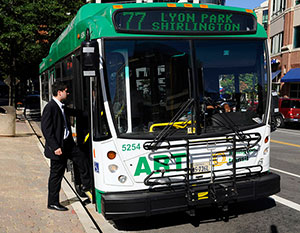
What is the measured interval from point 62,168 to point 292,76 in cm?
2844

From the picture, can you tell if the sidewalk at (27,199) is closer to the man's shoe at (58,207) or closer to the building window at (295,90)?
the man's shoe at (58,207)

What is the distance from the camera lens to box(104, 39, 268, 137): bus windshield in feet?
15.7

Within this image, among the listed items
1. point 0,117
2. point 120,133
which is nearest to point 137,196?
point 120,133

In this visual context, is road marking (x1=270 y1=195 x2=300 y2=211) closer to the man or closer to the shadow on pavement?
the shadow on pavement

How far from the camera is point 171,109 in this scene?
195 inches

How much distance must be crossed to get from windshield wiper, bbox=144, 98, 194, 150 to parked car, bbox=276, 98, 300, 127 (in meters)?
17.5

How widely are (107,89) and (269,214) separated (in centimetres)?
326

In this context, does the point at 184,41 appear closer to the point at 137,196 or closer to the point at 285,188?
the point at 137,196

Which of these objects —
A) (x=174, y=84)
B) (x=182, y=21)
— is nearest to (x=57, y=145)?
(x=174, y=84)

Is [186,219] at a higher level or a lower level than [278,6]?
lower

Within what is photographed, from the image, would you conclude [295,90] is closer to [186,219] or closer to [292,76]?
[292,76]

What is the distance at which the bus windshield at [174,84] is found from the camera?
4.79 meters

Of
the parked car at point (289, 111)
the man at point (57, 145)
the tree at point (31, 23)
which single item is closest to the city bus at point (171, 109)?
the man at point (57, 145)

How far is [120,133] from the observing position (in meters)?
4.76
